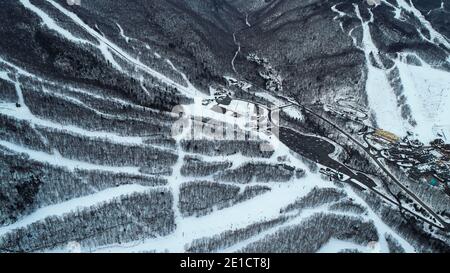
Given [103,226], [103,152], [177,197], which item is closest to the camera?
[103,226]

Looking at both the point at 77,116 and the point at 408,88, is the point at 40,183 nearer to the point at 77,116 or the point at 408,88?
the point at 77,116

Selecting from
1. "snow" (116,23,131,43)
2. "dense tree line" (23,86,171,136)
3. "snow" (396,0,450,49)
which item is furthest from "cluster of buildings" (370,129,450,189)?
→ "snow" (116,23,131,43)

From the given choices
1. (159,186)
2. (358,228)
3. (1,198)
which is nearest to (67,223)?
(1,198)

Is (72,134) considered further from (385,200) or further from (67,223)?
(385,200)

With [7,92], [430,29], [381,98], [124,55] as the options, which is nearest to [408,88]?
[381,98]

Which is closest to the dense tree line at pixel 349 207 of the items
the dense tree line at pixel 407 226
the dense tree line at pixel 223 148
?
the dense tree line at pixel 407 226

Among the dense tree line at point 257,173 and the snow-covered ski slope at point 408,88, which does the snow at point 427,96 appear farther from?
the dense tree line at point 257,173

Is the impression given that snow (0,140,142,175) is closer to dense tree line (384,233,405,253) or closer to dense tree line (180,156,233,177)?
dense tree line (180,156,233,177)
